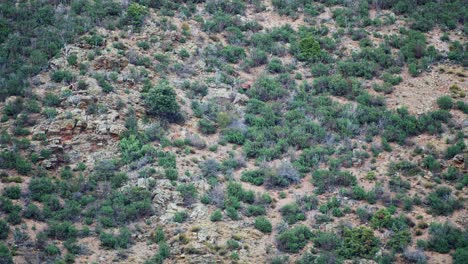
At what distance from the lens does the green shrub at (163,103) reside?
30.4 meters

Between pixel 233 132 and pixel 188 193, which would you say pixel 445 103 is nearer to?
pixel 233 132

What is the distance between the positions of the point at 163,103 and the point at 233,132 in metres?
3.33

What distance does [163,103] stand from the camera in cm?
3039

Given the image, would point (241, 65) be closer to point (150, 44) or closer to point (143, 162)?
point (150, 44)

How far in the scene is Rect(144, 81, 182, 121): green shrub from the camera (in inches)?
1197

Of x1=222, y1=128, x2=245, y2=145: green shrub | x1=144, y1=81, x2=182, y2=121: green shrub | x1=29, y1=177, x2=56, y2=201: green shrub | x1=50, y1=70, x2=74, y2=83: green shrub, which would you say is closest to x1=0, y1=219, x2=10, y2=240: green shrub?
x1=29, y1=177, x2=56, y2=201: green shrub

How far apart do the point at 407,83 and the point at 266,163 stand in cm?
912

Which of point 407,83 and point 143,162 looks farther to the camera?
point 407,83

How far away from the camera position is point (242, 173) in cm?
2888

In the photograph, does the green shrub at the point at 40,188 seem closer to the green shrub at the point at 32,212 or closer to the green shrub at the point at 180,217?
the green shrub at the point at 32,212

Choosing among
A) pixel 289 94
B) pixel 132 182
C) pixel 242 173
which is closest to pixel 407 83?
pixel 289 94

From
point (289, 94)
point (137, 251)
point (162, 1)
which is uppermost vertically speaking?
point (162, 1)

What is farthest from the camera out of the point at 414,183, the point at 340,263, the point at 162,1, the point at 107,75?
the point at 162,1

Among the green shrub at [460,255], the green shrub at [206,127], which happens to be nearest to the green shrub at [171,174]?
the green shrub at [206,127]
